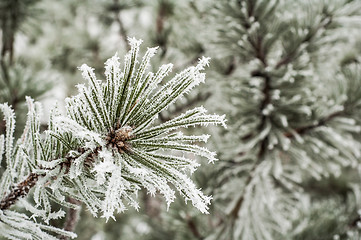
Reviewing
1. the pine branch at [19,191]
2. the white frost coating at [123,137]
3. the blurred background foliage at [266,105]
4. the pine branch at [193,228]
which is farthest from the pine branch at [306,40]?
the pine branch at [19,191]

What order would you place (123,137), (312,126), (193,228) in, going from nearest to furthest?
(123,137), (312,126), (193,228)

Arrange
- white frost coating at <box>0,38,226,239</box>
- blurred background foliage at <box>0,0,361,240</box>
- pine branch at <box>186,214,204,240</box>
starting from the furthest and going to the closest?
1. pine branch at <box>186,214,204,240</box>
2. blurred background foliage at <box>0,0,361,240</box>
3. white frost coating at <box>0,38,226,239</box>

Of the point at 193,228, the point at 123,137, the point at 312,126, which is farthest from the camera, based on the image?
the point at 193,228

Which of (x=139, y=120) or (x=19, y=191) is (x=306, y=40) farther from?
(x=19, y=191)

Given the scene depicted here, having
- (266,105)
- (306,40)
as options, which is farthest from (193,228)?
(306,40)

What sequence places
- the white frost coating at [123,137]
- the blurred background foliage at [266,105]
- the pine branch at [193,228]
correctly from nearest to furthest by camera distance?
the white frost coating at [123,137] < the blurred background foliage at [266,105] < the pine branch at [193,228]

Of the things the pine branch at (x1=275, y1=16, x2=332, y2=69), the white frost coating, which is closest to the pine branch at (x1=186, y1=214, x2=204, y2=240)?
the pine branch at (x1=275, y1=16, x2=332, y2=69)

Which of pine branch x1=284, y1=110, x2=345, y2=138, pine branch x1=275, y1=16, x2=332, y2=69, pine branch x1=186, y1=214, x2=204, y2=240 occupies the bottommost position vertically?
pine branch x1=186, y1=214, x2=204, y2=240

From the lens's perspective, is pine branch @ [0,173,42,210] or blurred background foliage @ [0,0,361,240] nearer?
pine branch @ [0,173,42,210]

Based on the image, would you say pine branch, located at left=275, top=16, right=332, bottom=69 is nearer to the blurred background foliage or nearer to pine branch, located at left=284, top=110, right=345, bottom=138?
the blurred background foliage

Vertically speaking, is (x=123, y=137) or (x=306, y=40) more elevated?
(x=306, y=40)

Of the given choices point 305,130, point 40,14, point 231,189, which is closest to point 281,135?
point 305,130

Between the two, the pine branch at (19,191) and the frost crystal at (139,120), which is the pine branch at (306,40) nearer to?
the frost crystal at (139,120)
